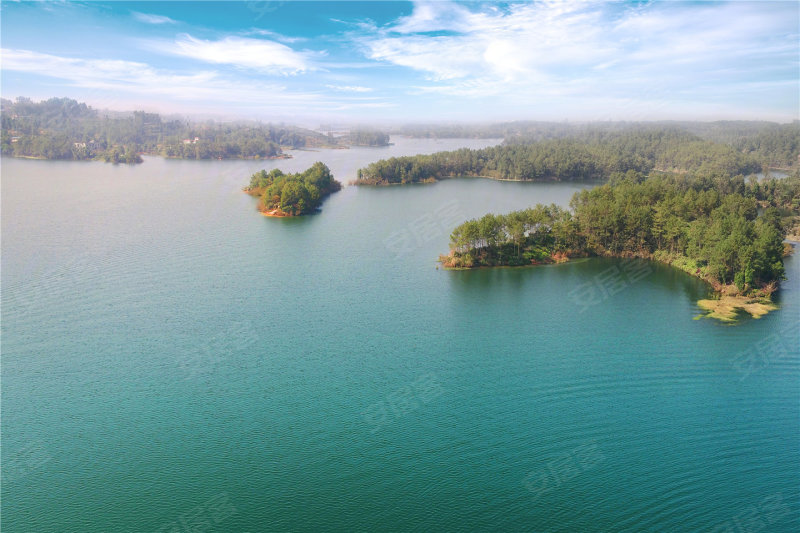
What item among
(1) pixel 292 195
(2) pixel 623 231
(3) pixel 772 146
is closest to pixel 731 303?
(2) pixel 623 231

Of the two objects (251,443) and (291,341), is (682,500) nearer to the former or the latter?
(251,443)

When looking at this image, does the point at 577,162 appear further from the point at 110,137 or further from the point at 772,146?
the point at 110,137

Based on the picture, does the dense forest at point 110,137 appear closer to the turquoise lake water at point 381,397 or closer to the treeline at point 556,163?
the treeline at point 556,163

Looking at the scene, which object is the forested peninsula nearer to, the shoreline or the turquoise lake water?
the turquoise lake water

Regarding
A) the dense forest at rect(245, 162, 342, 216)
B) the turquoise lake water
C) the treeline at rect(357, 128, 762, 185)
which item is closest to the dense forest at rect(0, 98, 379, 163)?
the treeline at rect(357, 128, 762, 185)

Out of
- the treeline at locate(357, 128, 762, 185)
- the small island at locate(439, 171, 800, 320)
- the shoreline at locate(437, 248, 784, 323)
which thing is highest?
the treeline at locate(357, 128, 762, 185)

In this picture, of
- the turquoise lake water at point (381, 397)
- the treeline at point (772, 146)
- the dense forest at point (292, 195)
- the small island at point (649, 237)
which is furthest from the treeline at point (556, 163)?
the turquoise lake water at point (381, 397)
